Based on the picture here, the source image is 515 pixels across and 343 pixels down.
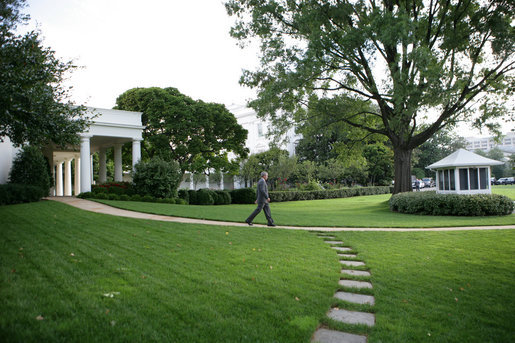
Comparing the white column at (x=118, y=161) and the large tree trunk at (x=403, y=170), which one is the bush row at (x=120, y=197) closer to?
the white column at (x=118, y=161)

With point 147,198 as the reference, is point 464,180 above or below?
above

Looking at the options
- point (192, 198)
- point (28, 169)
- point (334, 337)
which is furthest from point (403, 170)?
point (28, 169)

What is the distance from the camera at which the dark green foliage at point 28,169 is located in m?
16.4

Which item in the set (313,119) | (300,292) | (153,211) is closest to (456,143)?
(313,119)

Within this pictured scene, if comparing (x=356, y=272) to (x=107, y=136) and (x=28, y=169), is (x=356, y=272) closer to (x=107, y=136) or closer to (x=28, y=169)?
(x=28, y=169)

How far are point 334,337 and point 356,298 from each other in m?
1.27

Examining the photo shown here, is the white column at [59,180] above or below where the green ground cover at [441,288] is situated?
above

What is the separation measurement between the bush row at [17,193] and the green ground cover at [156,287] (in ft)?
23.4

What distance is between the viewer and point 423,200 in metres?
16.4

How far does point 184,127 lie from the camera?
2611 centimetres

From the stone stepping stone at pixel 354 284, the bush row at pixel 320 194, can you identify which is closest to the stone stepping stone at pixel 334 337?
A: the stone stepping stone at pixel 354 284

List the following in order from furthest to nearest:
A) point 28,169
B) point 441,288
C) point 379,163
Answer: point 379,163
point 28,169
point 441,288

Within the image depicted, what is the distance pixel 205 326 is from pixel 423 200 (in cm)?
1575

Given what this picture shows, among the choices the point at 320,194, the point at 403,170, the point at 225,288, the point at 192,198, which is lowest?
the point at 225,288
